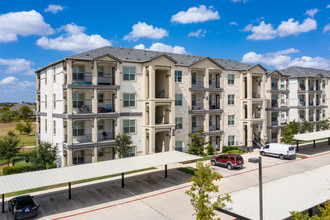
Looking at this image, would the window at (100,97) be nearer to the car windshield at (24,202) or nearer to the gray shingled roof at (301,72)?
the car windshield at (24,202)

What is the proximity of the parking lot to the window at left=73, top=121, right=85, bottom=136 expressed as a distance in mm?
7575

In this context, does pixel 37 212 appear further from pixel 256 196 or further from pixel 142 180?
pixel 256 196

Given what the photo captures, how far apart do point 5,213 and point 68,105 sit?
13.3 meters

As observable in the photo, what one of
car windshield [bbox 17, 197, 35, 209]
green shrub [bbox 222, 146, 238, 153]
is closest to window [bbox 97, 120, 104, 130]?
car windshield [bbox 17, 197, 35, 209]

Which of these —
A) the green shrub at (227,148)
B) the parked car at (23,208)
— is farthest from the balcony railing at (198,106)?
the parked car at (23,208)

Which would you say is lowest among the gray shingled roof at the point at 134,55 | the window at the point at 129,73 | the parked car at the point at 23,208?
the parked car at the point at 23,208

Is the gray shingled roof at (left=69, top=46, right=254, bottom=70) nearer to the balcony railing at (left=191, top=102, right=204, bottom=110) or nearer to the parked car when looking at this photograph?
the balcony railing at (left=191, top=102, right=204, bottom=110)

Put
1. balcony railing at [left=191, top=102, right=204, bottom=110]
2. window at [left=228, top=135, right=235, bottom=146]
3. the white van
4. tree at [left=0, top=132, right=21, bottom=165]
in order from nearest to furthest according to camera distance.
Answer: tree at [left=0, top=132, right=21, bottom=165] → the white van → balcony railing at [left=191, top=102, right=204, bottom=110] → window at [left=228, top=135, right=235, bottom=146]

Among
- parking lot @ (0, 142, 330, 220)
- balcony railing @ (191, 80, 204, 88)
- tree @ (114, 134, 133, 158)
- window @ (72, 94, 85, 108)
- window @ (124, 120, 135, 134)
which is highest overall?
balcony railing @ (191, 80, 204, 88)

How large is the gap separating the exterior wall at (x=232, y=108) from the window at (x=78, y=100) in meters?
23.1

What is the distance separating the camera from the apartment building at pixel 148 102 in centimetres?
3128

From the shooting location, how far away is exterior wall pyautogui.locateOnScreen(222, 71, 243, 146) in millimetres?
43156

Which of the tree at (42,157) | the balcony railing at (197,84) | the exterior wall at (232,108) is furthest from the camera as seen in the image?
the exterior wall at (232,108)

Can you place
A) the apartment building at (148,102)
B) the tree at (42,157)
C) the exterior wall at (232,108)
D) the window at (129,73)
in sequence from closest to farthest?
the tree at (42,157) < the apartment building at (148,102) < the window at (129,73) < the exterior wall at (232,108)
